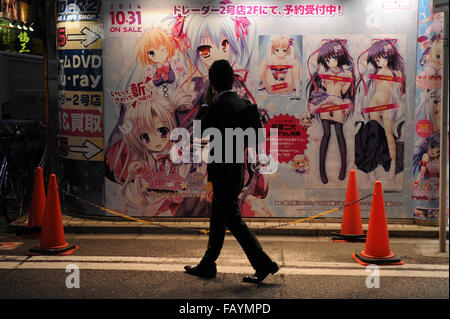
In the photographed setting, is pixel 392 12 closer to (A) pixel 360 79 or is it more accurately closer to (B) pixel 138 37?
(A) pixel 360 79

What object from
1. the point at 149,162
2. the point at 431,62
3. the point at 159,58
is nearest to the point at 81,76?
the point at 159,58

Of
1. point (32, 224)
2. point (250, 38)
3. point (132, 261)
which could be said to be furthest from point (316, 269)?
point (32, 224)

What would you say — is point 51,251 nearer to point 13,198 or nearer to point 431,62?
point 13,198

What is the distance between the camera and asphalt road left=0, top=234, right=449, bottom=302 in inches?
220

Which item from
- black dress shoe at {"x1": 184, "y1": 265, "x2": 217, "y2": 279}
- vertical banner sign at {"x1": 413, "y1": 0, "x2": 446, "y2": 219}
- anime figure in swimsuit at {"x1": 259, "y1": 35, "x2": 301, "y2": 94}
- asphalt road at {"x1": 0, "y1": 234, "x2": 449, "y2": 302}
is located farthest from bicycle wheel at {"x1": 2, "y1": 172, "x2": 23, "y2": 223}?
vertical banner sign at {"x1": 413, "y1": 0, "x2": 446, "y2": 219}

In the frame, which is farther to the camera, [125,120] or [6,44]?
[6,44]

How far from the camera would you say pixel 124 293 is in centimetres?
558

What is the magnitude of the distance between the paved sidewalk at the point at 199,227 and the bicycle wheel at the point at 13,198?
52cm

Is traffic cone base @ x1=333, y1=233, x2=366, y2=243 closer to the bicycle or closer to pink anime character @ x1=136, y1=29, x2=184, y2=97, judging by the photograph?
pink anime character @ x1=136, y1=29, x2=184, y2=97

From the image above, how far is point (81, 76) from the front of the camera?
8656 millimetres

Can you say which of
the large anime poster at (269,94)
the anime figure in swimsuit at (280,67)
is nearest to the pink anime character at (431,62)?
the large anime poster at (269,94)

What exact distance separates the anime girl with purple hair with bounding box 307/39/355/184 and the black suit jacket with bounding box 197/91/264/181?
271cm

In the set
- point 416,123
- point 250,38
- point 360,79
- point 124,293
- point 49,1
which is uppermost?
point 49,1

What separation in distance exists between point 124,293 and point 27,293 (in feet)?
3.03
